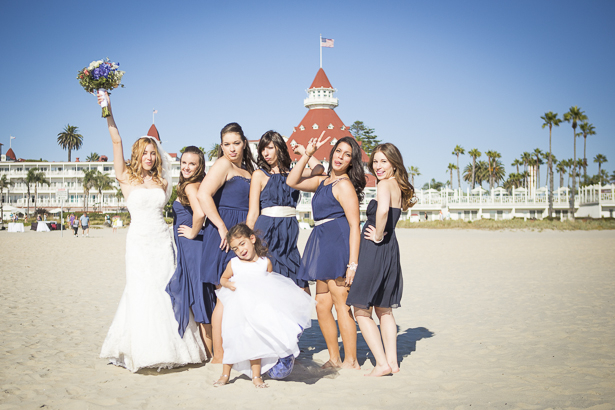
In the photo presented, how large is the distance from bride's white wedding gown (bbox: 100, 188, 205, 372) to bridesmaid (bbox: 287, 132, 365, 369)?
4.25 ft

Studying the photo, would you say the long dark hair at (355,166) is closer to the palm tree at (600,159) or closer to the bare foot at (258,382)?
the bare foot at (258,382)

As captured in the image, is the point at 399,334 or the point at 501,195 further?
the point at 501,195

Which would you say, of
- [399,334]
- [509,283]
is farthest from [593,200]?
[399,334]

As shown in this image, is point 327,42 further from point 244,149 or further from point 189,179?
point 189,179

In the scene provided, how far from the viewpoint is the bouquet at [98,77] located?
518cm

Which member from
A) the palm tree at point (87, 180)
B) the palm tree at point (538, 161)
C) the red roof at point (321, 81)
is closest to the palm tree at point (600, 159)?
the palm tree at point (538, 161)

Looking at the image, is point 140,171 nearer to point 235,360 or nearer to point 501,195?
point 235,360

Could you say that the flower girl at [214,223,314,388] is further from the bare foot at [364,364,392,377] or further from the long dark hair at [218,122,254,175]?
the long dark hair at [218,122,254,175]

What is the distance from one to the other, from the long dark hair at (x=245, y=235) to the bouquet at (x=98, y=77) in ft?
6.61

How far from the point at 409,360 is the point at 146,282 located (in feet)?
9.08

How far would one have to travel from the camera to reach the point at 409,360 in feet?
17.7

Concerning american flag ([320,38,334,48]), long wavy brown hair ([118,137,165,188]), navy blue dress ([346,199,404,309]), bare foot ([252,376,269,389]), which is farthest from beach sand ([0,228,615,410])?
american flag ([320,38,334,48])

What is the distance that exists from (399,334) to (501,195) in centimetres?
5990

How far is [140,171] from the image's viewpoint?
5.10 meters
